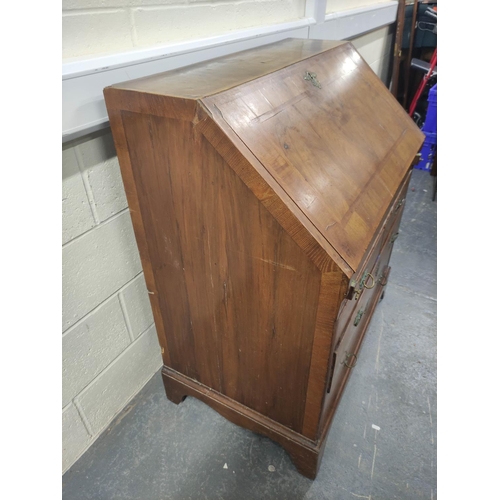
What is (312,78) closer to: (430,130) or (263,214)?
(263,214)

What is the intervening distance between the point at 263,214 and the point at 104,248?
1.97 ft

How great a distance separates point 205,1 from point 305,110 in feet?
1.86

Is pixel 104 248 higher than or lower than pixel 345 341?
higher

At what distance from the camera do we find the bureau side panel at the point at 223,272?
766mm

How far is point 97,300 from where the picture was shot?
114cm

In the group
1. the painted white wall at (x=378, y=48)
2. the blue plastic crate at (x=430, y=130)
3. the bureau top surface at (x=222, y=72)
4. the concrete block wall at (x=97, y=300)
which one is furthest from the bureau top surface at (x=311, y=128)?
the blue plastic crate at (x=430, y=130)

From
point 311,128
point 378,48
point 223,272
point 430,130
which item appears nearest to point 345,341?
point 223,272

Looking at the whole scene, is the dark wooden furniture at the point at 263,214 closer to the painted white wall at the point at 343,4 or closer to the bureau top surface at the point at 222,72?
the bureau top surface at the point at 222,72

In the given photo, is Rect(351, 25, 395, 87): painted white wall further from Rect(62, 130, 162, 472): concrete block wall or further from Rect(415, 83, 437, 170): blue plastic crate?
Rect(62, 130, 162, 472): concrete block wall

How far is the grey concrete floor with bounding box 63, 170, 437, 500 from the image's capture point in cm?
116

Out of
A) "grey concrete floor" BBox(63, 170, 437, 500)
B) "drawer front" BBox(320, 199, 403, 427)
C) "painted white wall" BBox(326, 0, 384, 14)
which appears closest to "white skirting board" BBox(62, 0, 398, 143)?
"painted white wall" BBox(326, 0, 384, 14)

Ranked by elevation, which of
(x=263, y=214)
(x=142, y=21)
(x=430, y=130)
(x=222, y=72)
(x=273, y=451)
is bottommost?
(x=273, y=451)

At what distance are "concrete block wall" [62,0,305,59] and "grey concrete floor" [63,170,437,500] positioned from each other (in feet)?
4.09

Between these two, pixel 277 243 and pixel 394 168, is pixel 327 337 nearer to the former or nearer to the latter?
pixel 277 243
